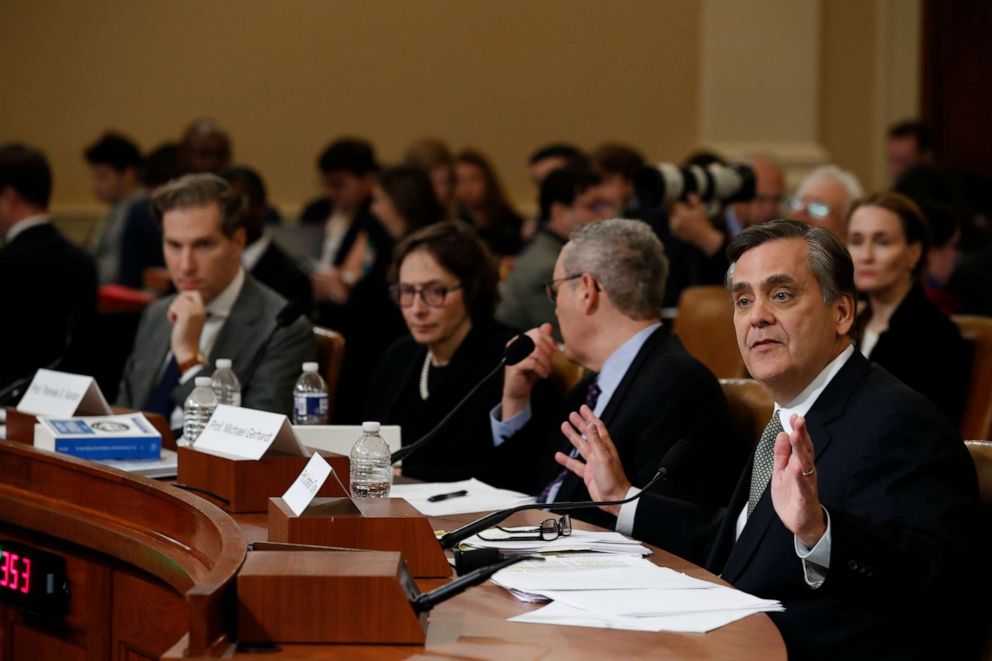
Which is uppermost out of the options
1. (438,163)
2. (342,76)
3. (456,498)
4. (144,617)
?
(342,76)

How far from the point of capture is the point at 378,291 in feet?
18.6

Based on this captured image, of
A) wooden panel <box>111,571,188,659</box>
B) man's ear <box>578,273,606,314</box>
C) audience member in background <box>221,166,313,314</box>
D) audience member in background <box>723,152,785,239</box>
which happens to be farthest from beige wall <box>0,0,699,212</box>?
wooden panel <box>111,571,188,659</box>

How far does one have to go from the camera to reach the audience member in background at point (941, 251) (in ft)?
16.0

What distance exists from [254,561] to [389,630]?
201 mm

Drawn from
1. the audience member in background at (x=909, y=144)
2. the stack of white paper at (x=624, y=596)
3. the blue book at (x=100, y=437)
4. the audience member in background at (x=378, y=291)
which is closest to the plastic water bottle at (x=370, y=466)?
the stack of white paper at (x=624, y=596)

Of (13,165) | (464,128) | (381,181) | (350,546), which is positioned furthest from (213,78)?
(350,546)

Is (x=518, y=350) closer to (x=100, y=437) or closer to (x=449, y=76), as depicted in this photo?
(x=100, y=437)

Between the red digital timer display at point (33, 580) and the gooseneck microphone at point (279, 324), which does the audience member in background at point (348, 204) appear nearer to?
the gooseneck microphone at point (279, 324)

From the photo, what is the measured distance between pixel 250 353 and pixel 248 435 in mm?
1147

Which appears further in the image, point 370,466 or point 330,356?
point 330,356

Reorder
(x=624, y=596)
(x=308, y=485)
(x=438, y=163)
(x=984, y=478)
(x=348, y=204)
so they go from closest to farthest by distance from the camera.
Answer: (x=624, y=596), (x=308, y=485), (x=984, y=478), (x=348, y=204), (x=438, y=163)

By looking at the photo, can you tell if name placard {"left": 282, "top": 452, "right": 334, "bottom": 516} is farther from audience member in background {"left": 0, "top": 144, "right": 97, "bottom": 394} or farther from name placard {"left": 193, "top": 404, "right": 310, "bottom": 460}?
audience member in background {"left": 0, "top": 144, "right": 97, "bottom": 394}

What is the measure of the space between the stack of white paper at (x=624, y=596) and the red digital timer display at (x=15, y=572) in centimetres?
97

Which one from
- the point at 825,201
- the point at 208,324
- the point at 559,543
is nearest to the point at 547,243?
the point at 825,201
